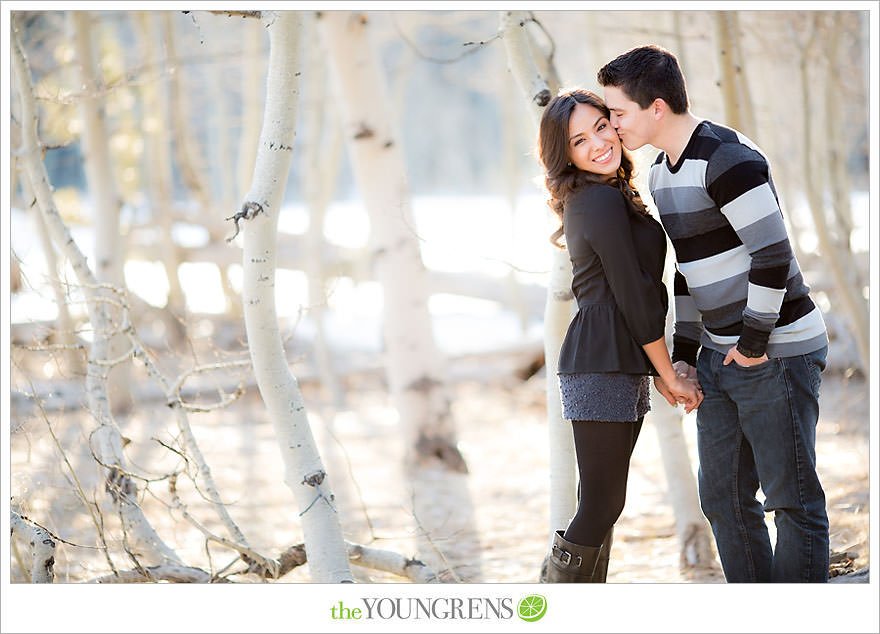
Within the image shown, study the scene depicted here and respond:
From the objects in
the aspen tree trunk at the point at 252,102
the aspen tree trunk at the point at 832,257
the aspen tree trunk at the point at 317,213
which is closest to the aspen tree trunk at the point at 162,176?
the aspen tree trunk at the point at 252,102

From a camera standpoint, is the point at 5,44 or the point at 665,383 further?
the point at 5,44

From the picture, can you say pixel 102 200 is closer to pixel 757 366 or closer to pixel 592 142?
pixel 592 142

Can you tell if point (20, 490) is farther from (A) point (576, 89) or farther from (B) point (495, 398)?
(B) point (495, 398)

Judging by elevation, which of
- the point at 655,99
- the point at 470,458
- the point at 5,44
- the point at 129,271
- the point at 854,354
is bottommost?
the point at 470,458

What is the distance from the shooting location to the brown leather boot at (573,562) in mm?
1896

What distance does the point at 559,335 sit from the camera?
243 centimetres

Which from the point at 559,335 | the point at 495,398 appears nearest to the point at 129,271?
the point at 495,398

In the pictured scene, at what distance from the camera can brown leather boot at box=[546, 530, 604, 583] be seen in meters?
1.90

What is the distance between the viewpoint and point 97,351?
2645 mm

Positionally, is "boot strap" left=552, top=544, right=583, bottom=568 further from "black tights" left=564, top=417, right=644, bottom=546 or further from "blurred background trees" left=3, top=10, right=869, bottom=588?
"blurred background trees" left=3, top=10, right=869, bottom=588

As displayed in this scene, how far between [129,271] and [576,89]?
7.51 m

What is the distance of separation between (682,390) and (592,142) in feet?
1.87

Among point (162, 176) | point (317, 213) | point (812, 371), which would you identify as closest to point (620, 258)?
point (812, 371)

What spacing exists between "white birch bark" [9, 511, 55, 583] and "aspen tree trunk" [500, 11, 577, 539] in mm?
1295
